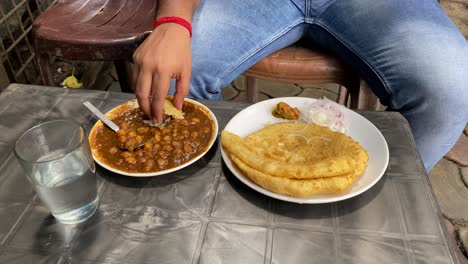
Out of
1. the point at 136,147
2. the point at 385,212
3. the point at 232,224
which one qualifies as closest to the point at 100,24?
the point at 136,147

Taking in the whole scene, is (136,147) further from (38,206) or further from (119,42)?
(119,42)

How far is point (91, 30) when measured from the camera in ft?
4.80

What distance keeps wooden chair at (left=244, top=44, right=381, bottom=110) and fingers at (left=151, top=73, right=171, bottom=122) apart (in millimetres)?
482

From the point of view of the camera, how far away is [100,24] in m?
1.53

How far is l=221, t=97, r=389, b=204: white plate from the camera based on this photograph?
29.9 inches

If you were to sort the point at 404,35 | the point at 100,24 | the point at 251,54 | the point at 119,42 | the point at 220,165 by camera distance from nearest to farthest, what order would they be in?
the point at 220,165, the point at 404,35, the point at 251,54, the point at 119,42, the point at 100,24

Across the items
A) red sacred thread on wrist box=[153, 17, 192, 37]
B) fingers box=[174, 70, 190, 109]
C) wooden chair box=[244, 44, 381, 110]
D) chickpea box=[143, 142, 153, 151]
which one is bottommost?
wooden chair box=[244, 44, 381, 110]

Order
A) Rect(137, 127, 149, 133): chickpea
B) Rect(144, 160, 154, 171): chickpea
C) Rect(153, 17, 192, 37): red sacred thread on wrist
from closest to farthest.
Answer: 1. Rect(144, 160, 154, 171): chickpea
2. Rect(137, 127, 149, 133): chickpea
3. Rect(153, 17, 192, 37): red sacred thread on wrist

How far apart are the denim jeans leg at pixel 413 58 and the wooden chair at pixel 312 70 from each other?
5cm

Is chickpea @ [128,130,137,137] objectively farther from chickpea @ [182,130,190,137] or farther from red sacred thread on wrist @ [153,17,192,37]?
red sacred thread on wrist @ [153,17,192,37]

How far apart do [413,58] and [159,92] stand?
67cm

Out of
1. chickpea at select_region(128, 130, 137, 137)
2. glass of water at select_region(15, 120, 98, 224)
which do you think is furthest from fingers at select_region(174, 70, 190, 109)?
glass of water at select_region(15, 120, 98, 224)

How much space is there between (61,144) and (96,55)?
0.73 meters

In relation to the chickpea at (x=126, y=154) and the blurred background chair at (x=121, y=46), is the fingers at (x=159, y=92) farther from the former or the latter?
the blurred background chair at (x=121, y=46)
